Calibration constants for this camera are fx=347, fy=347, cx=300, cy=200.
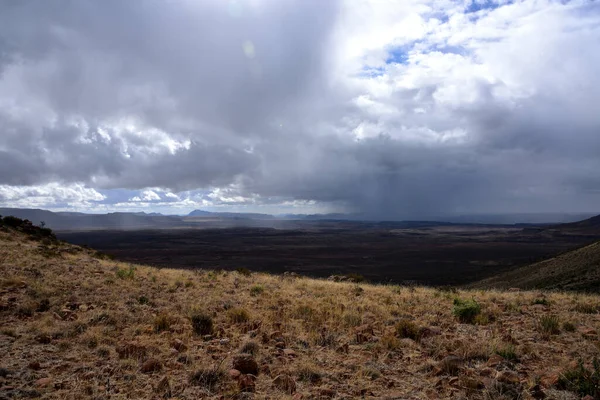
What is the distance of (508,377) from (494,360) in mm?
727

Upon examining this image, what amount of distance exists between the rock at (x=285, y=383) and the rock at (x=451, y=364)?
8.60 ft

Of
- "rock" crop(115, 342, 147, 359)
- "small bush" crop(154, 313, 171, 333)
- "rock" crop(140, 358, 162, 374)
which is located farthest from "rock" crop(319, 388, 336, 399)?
"small bush" crop(154, 313, 171, 333)

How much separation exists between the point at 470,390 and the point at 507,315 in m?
5.66

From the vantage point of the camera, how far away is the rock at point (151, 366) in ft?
19.2

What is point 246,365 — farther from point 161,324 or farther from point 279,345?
point 161,324

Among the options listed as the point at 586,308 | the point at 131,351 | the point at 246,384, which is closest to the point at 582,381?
the point at 246,384

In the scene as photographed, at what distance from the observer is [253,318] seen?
356 inches

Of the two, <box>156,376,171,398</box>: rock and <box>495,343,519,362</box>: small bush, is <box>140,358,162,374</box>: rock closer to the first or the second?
<box>156,376,171,398</box>: rock

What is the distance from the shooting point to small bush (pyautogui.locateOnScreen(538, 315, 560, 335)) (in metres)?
7.99

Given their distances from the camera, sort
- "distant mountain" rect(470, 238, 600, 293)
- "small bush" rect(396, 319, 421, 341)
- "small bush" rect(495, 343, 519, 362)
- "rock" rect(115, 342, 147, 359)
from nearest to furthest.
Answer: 1. "rock" rect(115, 342, 147, 359)
2. "small bush" rect(495, 343, 519, 362)
3. "small bush" rect(396, 319, 421, 341)
4. "distant mountain" rect(470, 238, 600, 293)

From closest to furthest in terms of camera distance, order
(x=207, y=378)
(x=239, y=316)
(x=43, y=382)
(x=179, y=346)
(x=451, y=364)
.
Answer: (x=43, y=382)
(x=207, y=378)
(x=451, y=364)
(x=179, y=346)
(x=239, y=316)

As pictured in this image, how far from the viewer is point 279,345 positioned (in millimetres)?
7227

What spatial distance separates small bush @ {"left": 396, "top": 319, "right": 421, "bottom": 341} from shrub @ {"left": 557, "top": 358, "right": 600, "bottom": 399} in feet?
9.35

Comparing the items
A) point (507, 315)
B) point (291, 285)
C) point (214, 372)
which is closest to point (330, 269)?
point (291, 285)
